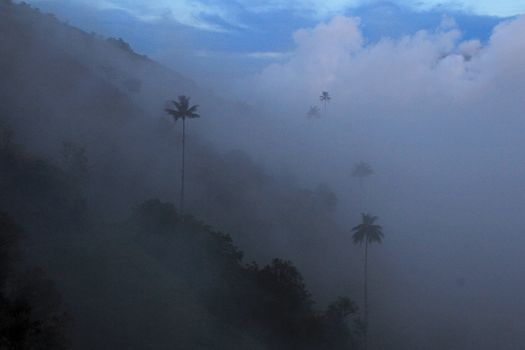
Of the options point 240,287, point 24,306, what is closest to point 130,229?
point 240,287

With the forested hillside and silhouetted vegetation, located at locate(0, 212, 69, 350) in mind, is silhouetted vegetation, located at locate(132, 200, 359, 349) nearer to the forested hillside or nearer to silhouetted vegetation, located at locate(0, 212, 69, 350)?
the forested hillside

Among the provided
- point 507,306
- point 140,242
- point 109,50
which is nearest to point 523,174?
point 507,306

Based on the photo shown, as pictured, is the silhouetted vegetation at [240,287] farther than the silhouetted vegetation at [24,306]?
Yes

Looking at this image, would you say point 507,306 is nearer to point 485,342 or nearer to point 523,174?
point 485,342

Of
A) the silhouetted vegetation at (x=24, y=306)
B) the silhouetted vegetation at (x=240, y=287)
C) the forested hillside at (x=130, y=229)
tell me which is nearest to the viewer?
the silhouetted vegetation at (x=24, y=306)

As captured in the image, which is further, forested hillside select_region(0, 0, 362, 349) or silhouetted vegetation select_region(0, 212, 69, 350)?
forested hillside select_region(0, 0, 362, 349)

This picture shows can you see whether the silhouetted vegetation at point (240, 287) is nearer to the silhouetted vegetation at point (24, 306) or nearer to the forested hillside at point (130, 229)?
the forested hillside at point (130, 229)

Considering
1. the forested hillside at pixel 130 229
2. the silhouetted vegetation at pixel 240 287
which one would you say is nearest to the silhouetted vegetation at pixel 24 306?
the forested hillside at pixel 130 229

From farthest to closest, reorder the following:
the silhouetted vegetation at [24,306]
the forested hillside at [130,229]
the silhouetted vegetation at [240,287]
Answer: the silhouetted vegetation at [240,287] < the forested hillside at [130,229] < the silhouetted vegetation at [24,306]

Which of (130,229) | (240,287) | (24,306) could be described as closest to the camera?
(24,306)

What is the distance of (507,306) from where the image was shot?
67062mm

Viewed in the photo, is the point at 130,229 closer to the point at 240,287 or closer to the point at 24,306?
the point at 240,287

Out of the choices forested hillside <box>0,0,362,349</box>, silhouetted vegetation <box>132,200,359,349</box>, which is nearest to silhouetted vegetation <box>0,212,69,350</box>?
forested hillside <box>0,0,362,349</box>

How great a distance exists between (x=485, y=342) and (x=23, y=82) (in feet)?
223
